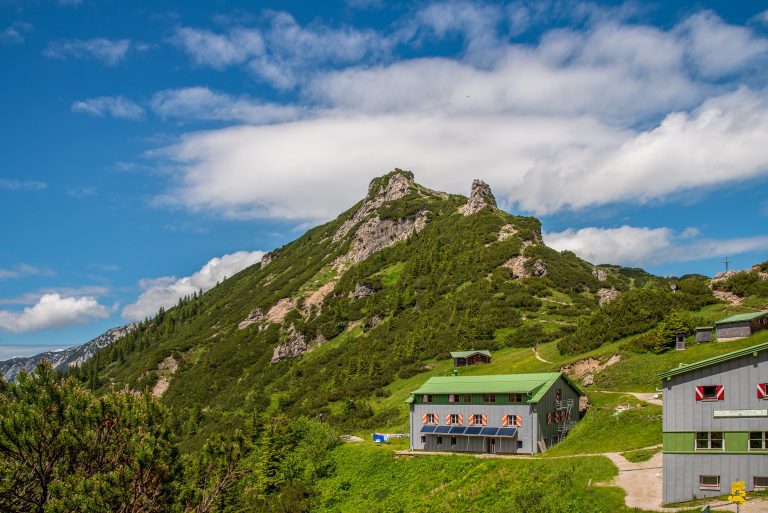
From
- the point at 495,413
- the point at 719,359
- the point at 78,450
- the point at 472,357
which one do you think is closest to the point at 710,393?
the point at 719,359

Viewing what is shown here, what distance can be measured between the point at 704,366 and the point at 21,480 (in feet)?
114

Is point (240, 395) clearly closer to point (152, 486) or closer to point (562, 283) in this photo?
point (562, 283)

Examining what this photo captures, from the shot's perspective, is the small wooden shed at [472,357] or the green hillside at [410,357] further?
the small wooden shed at [472,357]

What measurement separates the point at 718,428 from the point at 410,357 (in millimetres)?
73296

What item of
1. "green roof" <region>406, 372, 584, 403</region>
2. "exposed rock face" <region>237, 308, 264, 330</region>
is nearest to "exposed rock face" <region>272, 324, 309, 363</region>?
"exposed rock face" <region>237, 308, 264, 330</region>

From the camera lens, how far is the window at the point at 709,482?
32.1 meters

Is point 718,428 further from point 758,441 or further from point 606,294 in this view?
point 606,294

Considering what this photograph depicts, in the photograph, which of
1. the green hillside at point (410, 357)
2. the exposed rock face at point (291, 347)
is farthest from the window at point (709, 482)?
the exposed rock face at point (291, 347)

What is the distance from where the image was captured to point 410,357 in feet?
342

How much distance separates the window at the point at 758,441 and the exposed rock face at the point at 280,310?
140707 mm

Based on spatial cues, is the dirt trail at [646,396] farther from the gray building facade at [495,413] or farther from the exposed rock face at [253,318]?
the exposed rock face at [253,318]

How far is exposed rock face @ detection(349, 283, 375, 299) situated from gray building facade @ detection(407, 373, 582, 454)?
3760 inches

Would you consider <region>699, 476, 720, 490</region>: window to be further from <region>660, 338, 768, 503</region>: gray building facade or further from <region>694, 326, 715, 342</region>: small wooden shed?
<region>694, 326, 715, 342</region>: small wooden shed

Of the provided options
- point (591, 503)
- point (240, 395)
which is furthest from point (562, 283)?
point (591, 503)
